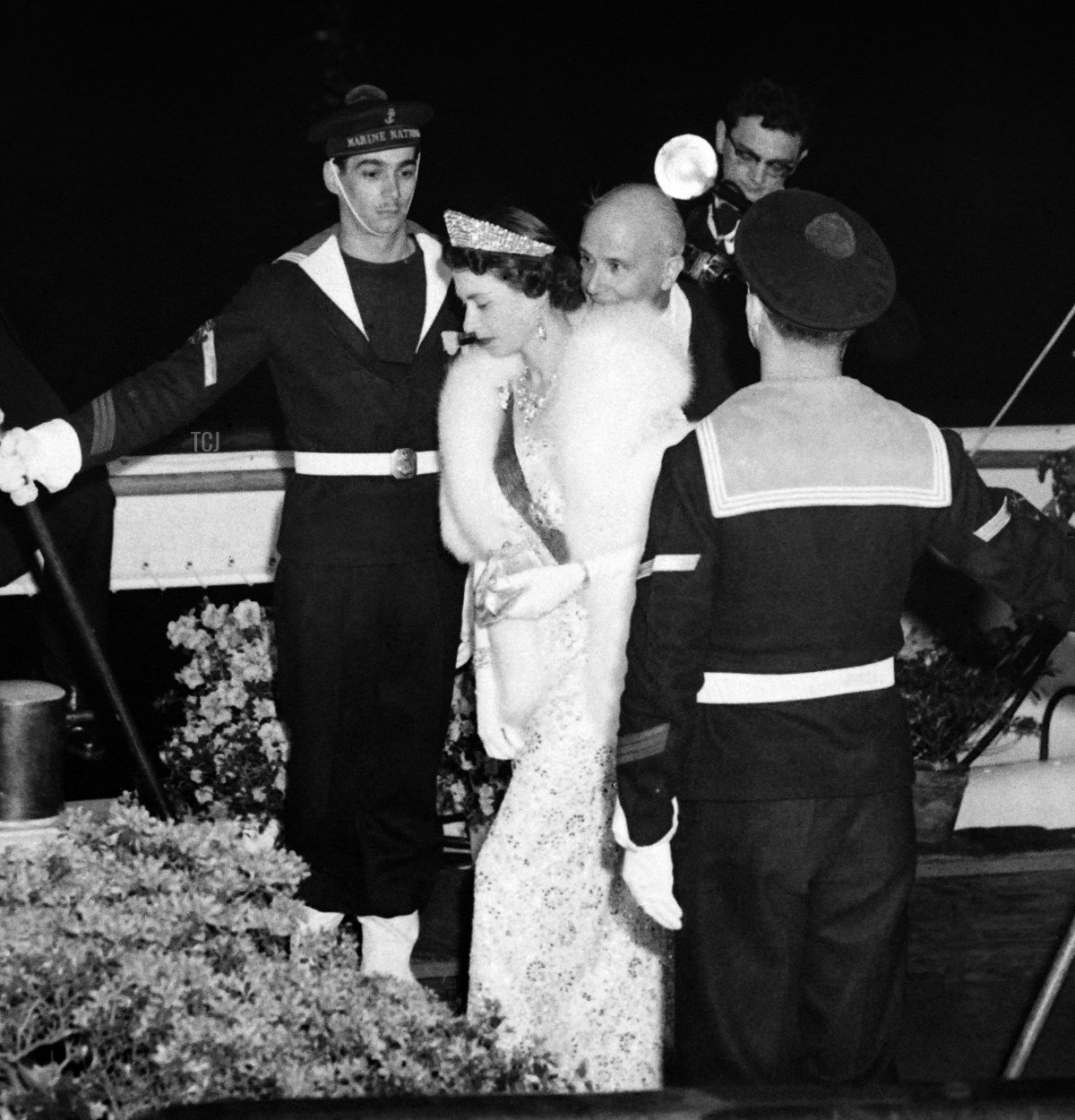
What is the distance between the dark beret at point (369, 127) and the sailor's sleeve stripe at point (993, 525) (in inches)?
68.1

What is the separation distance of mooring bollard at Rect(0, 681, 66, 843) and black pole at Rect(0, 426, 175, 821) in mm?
320

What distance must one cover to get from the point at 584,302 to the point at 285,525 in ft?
3.20

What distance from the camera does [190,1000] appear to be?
8.57ft

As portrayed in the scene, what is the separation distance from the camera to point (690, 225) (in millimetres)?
5047

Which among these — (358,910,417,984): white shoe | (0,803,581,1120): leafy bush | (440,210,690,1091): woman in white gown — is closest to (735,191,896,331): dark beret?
(440,210,690,1091): woman in white gown

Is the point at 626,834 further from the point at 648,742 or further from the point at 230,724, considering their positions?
the point at 230,724

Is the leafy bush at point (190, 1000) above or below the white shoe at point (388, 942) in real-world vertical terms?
above

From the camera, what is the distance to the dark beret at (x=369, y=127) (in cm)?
436

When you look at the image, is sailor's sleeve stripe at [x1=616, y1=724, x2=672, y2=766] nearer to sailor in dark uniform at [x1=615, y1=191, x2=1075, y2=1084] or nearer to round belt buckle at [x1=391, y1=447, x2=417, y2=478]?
sailor in dark uniform at [x1=615, y1=191, x2=1075, y2=1084]

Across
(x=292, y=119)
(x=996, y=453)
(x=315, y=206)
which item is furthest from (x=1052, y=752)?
(x=292, y=119)

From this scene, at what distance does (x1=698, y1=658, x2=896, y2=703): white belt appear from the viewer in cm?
322

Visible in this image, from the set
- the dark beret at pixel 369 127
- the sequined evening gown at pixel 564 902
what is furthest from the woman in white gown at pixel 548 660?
the dark beret at pixel 369 127

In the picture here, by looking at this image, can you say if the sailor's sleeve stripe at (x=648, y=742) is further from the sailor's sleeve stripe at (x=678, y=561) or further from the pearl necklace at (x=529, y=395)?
the pearl necklace at (x=529, y=395)

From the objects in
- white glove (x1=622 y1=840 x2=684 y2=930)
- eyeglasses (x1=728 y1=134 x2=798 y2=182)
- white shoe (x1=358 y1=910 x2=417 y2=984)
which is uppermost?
eyeglasses (x1=728 y1=134 x2=798 y2=182)
